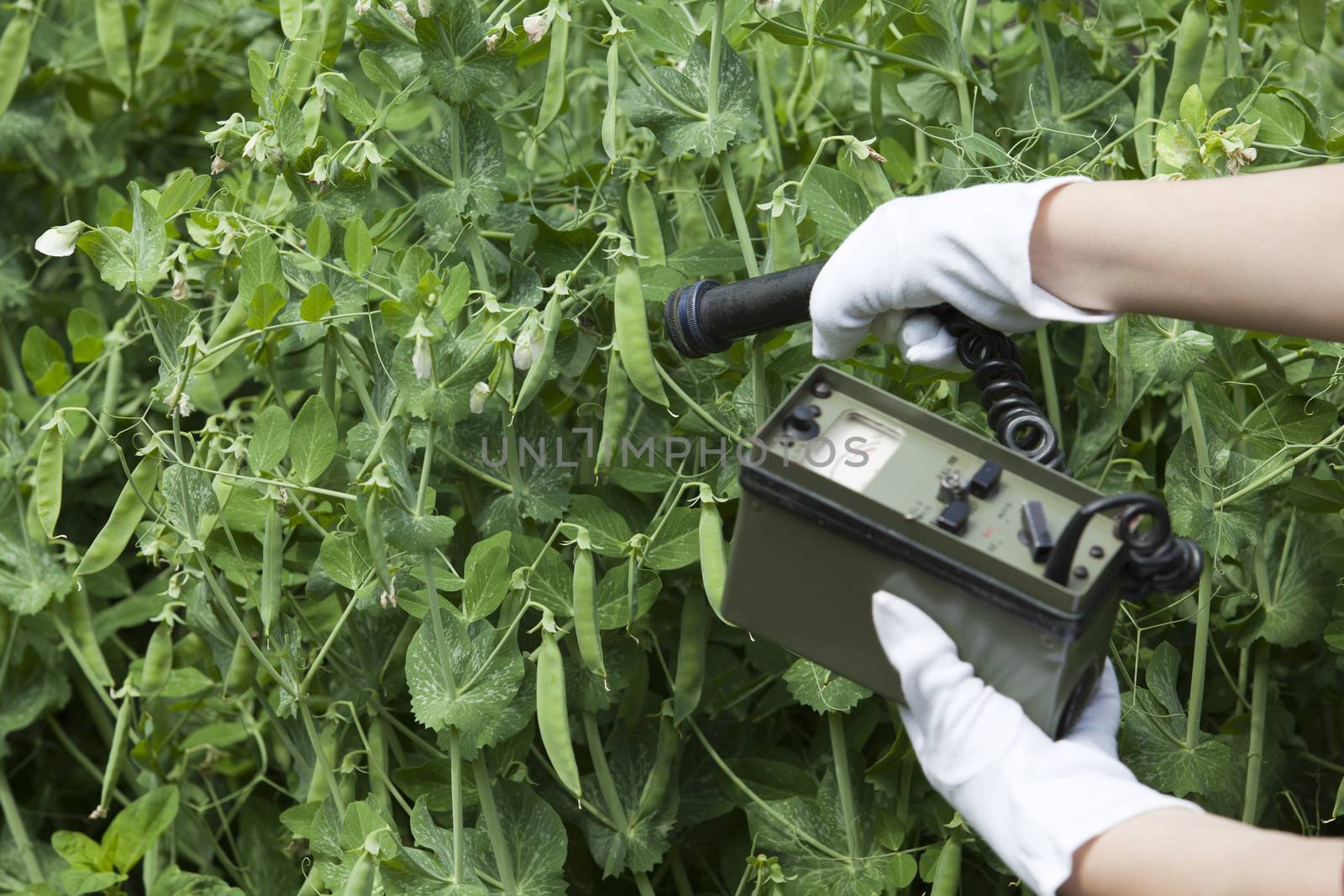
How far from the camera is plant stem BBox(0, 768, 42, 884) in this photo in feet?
5.28

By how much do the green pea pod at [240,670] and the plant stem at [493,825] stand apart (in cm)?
30

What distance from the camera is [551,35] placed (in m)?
1.26

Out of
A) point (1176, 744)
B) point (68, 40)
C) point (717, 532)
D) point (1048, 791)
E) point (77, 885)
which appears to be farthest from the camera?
point (68, 40)

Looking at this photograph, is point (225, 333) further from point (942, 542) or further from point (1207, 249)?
point (1207, 249)

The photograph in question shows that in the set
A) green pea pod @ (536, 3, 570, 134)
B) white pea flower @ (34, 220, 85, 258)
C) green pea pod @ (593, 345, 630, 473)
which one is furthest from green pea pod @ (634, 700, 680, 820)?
white pea flower @ (34, 220, 85, 258)

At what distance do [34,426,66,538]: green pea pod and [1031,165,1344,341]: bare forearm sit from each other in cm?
99

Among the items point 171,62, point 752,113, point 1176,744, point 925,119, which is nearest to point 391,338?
point 752,113

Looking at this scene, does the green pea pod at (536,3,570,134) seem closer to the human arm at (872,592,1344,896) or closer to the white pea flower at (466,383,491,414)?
the white pea flower at (466,383,491,414)

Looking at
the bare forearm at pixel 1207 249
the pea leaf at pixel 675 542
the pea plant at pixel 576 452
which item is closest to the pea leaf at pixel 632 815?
the pea plant at pixel 576 452

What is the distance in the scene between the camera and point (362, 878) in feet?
3.76

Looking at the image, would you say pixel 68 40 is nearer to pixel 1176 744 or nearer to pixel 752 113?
pixel 752 113

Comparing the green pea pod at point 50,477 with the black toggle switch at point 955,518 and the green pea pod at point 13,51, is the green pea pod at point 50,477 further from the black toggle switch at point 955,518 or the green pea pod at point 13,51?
the black toggle switch at point 955,518

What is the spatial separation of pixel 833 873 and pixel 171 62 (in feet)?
4.78

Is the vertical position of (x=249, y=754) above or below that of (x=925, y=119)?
below
